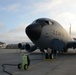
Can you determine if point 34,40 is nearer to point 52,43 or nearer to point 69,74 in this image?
point 52,43

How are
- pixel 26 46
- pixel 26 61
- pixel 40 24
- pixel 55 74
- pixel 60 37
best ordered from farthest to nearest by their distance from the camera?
pixel 26 46 → pixel 60 37 → pixel 40 24 → pixel 26 61 → pixel 55 74

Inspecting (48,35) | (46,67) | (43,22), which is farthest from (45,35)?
(46,67)

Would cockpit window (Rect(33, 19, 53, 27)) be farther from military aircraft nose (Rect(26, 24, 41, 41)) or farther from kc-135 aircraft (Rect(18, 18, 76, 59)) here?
military aircraft nose (Rect(26, 24, 41, 41))

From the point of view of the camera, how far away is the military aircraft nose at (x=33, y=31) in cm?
2067

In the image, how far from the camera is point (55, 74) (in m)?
10.4

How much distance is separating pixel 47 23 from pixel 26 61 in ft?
33.6

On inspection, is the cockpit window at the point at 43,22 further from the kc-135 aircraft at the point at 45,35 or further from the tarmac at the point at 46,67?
the tarmac at the point at 46,67

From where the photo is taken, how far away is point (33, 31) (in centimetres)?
2067

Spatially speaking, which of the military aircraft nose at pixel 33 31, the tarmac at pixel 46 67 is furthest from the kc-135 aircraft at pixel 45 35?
the tarmac at pixel 46 67

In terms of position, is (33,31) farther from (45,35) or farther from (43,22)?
(43,22)

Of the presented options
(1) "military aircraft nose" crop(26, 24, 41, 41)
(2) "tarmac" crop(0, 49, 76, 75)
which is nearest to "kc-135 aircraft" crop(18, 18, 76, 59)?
(1) "military aircraft nose" crop(26, 24, 41, 41)

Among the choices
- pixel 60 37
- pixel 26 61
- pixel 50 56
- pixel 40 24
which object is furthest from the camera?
pixel 60 37

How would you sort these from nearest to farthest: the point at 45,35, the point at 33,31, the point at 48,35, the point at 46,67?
the point at 46,67 < the point at 33,31 < the point at 45,35 < the point at 48,35

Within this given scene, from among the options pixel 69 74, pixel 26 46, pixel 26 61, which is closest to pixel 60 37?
pixel 26 46
